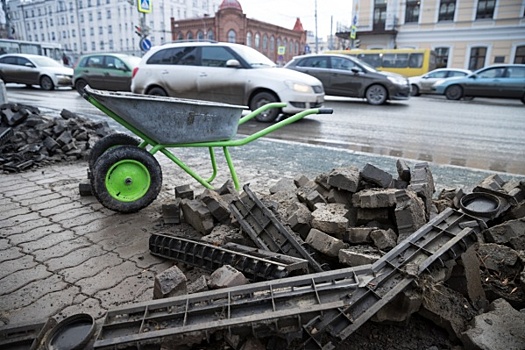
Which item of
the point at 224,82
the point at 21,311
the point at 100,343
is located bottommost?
the point at 21,311

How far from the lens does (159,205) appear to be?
11.5 ft

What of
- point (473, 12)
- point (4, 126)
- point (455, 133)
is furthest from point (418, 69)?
point (4, 126)

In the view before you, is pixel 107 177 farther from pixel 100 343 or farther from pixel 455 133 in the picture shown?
pixel 455 133

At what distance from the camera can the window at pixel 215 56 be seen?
337 inches

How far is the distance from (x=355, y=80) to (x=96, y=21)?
243ft

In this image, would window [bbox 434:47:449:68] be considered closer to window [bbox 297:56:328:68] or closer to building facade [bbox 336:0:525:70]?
building facade [bbox 336:0:525:70]

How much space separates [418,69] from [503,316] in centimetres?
2220

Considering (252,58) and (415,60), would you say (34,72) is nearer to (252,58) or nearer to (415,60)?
(252,58)

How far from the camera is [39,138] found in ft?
17.5

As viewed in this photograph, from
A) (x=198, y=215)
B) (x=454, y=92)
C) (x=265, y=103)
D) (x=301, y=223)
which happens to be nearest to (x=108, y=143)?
(x=198, y=215)

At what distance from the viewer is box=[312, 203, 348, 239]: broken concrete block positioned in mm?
2375

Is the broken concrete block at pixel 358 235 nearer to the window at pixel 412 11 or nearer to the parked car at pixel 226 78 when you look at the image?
the parked car at pixel 226 78

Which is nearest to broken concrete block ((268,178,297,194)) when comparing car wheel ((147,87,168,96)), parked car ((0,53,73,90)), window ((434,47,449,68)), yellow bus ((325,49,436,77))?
car wheel ((147,87,168,96))

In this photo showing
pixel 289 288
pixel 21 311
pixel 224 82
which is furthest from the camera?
pixel 224 82
